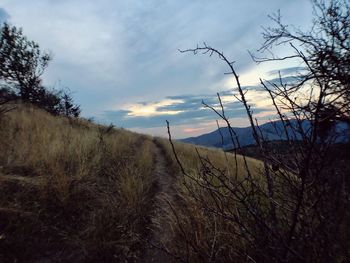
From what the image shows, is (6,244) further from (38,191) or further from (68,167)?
(68,167)

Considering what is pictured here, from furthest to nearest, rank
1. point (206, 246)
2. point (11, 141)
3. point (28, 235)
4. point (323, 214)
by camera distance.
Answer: point (11, 141)
point (28, 235)
point (206, 246)
point (323, 214)

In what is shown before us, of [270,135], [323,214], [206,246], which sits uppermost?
[270,135]

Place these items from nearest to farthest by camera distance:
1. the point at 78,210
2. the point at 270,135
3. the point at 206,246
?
the point at 270,135
the point at 206,246
the point at 78,210

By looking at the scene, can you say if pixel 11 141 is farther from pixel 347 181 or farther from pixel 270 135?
pixel 347 181

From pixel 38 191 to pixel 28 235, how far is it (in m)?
1.01

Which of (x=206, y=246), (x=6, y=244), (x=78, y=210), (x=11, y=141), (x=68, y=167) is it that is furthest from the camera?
(x=11, y=141)

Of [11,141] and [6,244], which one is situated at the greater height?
[11,141]

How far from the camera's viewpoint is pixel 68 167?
21.3 ft

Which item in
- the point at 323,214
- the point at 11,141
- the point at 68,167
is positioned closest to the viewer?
the point at 323,214

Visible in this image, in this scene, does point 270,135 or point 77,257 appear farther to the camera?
point 77,257

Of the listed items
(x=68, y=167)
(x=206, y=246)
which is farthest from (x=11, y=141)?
(x=206, y=246)

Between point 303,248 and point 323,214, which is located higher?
point 323,214

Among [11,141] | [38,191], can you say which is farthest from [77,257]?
[11,141]

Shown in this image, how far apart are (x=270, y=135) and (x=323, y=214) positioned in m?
A: 1.00
